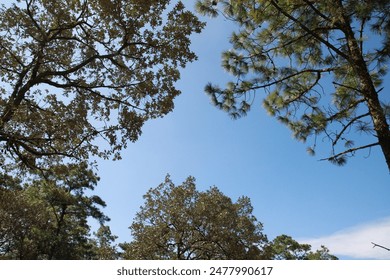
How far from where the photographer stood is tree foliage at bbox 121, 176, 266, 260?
15.5 metres

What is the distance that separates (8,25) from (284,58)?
6.80 metres

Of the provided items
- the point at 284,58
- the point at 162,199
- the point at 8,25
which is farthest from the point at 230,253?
the point at 8,25

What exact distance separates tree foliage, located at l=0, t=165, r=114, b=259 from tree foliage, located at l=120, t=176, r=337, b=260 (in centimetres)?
226

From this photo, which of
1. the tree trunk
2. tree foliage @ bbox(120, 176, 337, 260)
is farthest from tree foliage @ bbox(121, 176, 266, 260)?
the tree trunk

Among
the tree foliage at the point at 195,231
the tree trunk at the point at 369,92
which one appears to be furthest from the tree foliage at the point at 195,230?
the tree trunk at the point at 369,92

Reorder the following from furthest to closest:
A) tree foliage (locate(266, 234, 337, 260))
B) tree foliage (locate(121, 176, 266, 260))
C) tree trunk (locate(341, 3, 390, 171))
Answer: tree foliage (locate(266, 234, 337, 260)) < tree foliage (locate(121, 176, 266, 260)) < tree trunk (locate(341, 3, 390, 171))

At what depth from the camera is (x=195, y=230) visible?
16.1 m

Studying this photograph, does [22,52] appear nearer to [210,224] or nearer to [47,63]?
[47,63]

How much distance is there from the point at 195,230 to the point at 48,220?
32.4 ft

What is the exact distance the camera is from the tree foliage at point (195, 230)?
15555mm

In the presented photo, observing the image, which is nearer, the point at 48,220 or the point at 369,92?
the point at 369,92

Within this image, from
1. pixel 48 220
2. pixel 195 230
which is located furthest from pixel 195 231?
pixel 48 220

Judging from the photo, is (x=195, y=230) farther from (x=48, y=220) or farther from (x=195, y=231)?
(x=48, y=220)

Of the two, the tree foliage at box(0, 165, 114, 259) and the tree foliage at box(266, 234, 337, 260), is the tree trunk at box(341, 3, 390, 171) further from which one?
the tree foliage at box(266, 234, 337, 260)
